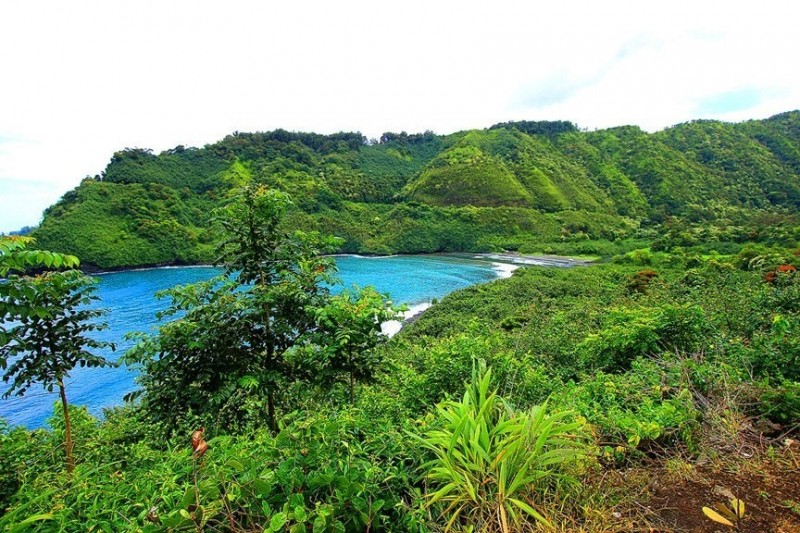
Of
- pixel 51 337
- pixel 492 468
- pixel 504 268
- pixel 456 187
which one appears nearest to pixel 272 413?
pixel 51 337

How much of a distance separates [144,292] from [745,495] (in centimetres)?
4718

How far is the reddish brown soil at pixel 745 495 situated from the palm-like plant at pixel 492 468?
623mm

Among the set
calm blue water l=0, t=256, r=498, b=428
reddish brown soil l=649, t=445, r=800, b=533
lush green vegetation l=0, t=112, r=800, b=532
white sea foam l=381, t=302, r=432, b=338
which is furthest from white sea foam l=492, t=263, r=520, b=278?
reddish brown soil l=649, t=445, r=800, b=533

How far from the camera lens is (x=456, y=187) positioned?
89.2 metres

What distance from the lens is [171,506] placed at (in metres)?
2.14

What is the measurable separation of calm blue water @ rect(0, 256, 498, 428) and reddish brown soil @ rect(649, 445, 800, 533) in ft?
10.3

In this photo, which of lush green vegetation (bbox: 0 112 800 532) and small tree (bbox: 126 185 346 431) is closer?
lush green vegetation (bbox: 0 112 800 532)

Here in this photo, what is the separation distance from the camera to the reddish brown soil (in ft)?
8.09

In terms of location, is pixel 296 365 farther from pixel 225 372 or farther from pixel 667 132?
pixel 667 132

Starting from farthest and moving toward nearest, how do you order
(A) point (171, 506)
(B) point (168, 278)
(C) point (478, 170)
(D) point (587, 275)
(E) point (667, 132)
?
(E) point (667, 132) < (C) point (478, 170) < (B) point (168, 278) < (D) point (587, 275) < (A) point (171, 506)

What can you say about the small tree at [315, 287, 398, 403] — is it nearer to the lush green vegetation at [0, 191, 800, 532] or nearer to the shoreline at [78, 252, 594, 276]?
the lush green vegetation at [0, 191, 800, 532]

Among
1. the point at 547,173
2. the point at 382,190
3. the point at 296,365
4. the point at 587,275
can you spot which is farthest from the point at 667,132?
the point at 296,365

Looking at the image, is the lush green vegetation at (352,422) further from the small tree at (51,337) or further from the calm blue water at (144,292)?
the calm blue water at (144,292)

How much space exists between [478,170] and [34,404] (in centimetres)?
8570
